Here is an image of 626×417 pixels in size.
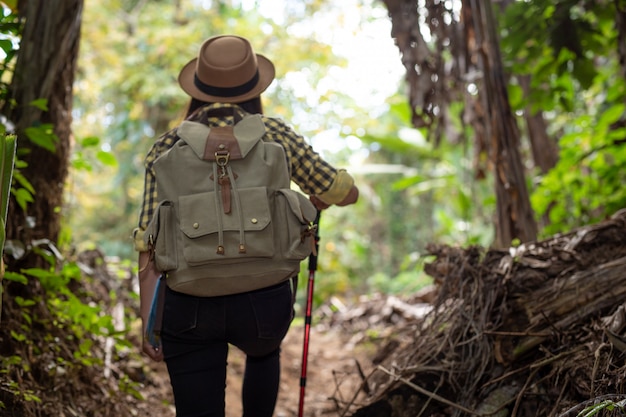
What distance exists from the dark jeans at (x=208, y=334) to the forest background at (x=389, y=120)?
2.62 ft

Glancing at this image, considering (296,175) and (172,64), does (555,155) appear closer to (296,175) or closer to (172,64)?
(296,175)

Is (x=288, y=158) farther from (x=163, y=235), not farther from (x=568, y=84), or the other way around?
(x=568, y=84)

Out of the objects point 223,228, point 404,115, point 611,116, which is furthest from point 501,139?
point 404,115

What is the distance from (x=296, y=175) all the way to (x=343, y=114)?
1140 cm

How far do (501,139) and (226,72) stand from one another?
2.30 meters

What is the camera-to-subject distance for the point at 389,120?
52.3ft

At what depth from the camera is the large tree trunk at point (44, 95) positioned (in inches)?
117

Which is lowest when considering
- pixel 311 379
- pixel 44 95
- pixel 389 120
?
pixel 311 379

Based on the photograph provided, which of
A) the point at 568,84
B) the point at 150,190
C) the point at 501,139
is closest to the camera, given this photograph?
the point at 150,190

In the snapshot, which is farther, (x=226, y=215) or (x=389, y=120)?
(x=389, y=120)

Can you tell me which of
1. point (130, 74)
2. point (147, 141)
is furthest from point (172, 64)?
point (147, 141)

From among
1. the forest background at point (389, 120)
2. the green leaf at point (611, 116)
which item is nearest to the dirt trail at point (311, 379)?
the forest background at point (389, 120)

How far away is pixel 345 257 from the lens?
43.1 ft

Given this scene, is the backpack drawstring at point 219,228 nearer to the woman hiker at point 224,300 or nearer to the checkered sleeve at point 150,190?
the woman hiker at point 224,300
